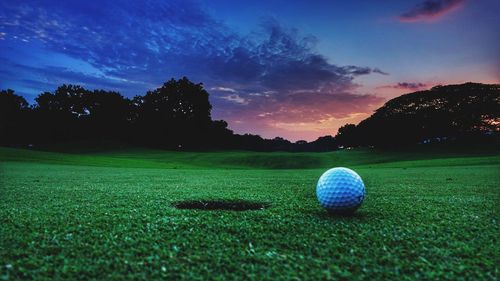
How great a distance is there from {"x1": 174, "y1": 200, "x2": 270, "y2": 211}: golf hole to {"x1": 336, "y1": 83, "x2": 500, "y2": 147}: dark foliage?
5460 centimetres

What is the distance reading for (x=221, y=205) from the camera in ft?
15.3

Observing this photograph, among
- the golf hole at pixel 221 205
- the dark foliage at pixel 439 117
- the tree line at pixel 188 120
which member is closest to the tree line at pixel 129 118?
the tree line at pixel 188 120

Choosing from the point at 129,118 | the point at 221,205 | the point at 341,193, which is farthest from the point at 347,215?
the point at 129,118

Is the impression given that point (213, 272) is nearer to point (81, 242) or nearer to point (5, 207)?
point (81, 242)

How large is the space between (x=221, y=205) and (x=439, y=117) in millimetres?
59352

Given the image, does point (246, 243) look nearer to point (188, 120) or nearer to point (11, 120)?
point (188, 120)

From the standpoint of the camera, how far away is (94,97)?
6438cm

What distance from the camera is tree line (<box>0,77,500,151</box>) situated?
52.8 metres

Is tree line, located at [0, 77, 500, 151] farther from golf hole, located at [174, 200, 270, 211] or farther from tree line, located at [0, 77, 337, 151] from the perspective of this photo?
golf hole, located at [174, 200, 270, 211]

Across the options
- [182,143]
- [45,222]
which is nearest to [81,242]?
[45,222]

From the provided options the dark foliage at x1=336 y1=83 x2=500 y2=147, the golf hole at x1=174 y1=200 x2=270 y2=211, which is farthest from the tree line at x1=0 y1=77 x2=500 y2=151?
the golf hole at x1=174 y1=200 x2=270 y2=211

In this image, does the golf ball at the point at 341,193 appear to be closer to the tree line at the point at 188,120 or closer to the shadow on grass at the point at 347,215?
the shadow on grass at the point at 347,215

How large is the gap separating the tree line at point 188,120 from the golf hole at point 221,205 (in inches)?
2149

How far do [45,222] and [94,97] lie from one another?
6858 cm
